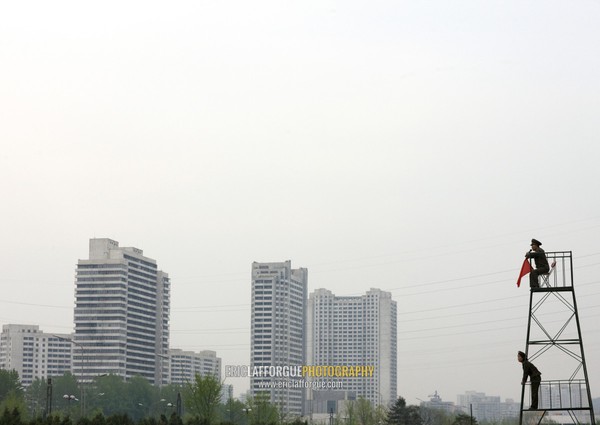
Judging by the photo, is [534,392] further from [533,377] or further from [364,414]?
[364,414]

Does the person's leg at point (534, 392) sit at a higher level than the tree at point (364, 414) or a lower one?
higher

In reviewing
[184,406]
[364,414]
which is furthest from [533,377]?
[364,414]

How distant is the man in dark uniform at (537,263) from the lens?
2916 centimetres

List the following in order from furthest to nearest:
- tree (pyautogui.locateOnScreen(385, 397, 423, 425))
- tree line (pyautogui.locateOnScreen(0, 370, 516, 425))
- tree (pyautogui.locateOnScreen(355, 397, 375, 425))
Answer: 1. tree (pyautogui.locateOnScreen(355, 397, 375, 425))
2. tree (pyautogui.locateOnScreen(385, 397, 423, 425))
3. tree line (pyautogui.locateOnScreen(0, 370, 516, 425))

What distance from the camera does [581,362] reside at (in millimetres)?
28281

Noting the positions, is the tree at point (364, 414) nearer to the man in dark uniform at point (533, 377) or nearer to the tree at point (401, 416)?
the tree at point (401, 416)

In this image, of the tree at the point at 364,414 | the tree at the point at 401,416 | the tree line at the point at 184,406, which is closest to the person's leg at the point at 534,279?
the tree line at the point at 184,406

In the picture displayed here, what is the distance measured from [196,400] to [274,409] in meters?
28.1

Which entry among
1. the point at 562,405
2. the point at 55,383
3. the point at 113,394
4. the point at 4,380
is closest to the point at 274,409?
the point at 4,380

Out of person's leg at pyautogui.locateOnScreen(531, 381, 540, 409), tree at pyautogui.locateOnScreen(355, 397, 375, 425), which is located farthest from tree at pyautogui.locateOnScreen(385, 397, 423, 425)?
person's leg at pyautogui.locateOnScreen(531, 381, 540, 409)

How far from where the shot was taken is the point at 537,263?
2942 centimetres

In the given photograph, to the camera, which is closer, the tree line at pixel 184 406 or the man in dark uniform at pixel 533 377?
→ the man in dark uniform at pixel 533 377

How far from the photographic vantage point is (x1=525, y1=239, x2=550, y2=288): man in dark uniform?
29.2 meters

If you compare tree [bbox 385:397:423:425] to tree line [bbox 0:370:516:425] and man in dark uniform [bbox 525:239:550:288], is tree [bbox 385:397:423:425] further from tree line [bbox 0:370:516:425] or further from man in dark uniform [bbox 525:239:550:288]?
man in dark uniform [bbox 525:239:550:288]
